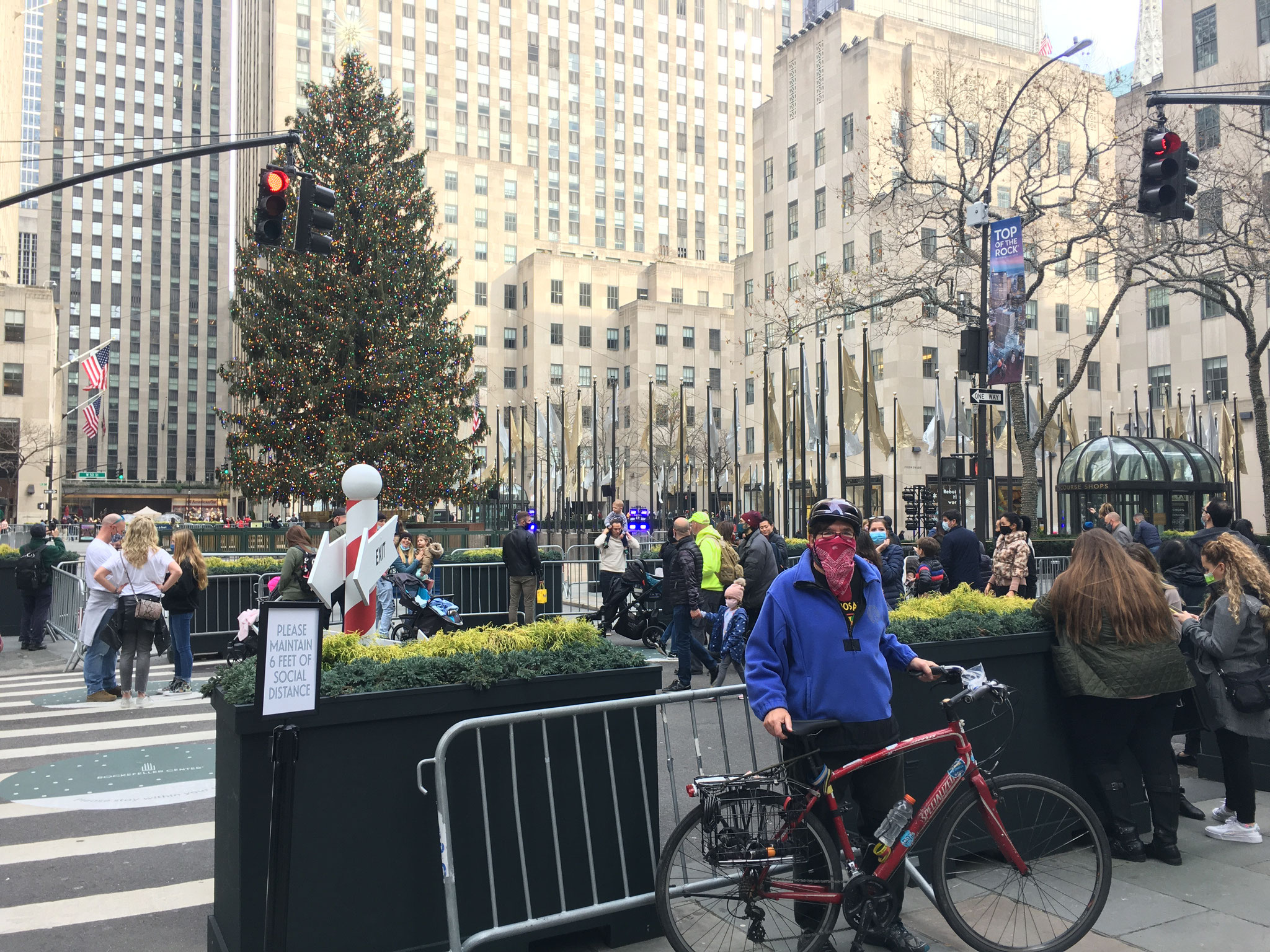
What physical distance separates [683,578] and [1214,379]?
4768cm

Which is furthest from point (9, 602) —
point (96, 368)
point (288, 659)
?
point (96, 368)

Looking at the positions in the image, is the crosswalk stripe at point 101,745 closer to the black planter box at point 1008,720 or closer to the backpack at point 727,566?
the backpack at point 727,566

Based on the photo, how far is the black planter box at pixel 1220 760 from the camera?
288 inches

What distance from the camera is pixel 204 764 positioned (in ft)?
28.0

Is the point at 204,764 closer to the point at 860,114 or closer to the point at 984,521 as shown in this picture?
the point at 984,521

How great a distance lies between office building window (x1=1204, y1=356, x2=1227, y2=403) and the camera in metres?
49.2

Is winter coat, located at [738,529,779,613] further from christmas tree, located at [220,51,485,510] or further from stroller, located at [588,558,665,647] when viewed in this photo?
christmas tree, located at [220,51,485,510]

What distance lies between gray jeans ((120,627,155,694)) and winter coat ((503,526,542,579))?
5.42 meters

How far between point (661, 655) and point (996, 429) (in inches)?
1589

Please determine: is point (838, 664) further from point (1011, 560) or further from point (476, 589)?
point (476, 589)

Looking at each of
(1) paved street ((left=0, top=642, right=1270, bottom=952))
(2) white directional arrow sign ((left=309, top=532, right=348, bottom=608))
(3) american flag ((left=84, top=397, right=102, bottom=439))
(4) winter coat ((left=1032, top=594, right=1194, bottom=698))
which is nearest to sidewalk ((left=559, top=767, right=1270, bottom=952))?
(1) paved street ((left=0, top=642, right=1270, bottom=952))

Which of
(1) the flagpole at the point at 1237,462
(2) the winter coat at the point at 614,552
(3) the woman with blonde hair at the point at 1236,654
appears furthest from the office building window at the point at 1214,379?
(3) the woman with blonde hair at the point at 1236,654

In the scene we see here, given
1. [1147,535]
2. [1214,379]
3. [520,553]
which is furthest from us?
[1214,379]

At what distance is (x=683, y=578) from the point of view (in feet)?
38.8
